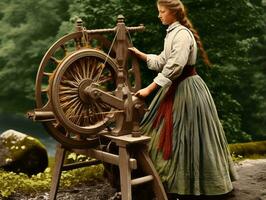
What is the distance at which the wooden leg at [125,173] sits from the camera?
141 inches

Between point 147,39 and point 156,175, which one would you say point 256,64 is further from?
point 156,175

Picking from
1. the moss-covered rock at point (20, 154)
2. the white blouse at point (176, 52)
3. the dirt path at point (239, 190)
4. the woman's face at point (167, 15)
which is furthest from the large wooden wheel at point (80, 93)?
the moss-covered rock at point (20, 154)

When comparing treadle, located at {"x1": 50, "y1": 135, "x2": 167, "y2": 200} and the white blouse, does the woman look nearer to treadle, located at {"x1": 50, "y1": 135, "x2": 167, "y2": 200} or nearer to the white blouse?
the white blouse

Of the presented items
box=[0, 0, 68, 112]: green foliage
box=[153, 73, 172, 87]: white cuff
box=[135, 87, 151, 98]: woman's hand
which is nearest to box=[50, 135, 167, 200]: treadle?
box=[135, 87, 151, 98]: woman's hand

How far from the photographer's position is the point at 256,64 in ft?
40.3

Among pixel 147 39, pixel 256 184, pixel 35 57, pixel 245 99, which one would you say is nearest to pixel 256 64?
pixel 245 99

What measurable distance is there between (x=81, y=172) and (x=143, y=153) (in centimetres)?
186

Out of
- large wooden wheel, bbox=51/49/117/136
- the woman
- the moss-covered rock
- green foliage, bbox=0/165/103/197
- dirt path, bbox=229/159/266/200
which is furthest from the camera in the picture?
Result: the moss-covered rock

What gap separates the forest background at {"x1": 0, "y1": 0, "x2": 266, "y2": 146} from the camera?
8.56 m

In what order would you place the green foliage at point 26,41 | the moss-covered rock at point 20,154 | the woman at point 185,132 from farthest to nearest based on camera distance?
the green foliage at point 26,41 < the moss-covered rock at point 20,154 < the woman at point 185,132

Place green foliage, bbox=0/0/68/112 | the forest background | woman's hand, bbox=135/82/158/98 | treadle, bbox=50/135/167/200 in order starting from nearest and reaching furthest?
treadle, bbox=50/135/167/200, woman's hand, bbox=135/82/158/98, the forest background, green foliage, bbox=0/0/68/112

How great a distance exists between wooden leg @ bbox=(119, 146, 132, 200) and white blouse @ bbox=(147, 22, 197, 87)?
588 mm

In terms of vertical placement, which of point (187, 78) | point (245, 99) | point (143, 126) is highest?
point (187, 78)

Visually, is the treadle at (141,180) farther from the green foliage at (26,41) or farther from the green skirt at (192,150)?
the green foliage at (26,41)
